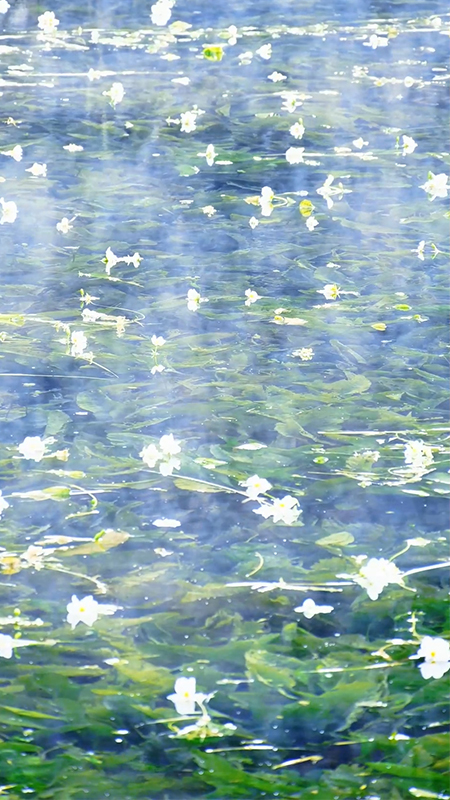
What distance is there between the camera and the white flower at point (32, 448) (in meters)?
1.50

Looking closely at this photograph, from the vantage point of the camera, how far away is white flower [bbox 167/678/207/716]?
107 centimetres

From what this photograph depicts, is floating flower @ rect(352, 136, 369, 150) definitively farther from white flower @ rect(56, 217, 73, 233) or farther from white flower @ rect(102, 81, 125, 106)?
white flower @ rect(56, 217, 73, 233)

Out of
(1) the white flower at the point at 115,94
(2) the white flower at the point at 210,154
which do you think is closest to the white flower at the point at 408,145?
(2) the white flower at the point at 210,154

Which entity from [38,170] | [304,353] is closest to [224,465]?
[304,353]

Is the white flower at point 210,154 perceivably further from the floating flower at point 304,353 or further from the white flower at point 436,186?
the floating flower at point 304,353

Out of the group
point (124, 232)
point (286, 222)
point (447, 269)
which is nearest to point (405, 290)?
point (447, 269)

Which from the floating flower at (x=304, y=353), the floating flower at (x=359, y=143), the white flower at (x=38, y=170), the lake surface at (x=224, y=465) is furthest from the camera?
the floating flower at (x=359, y=143)

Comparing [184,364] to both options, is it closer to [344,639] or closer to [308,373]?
[308,373]

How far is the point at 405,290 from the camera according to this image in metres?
2.15

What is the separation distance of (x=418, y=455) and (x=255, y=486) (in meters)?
0.25

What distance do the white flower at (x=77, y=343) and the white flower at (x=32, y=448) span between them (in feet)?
1.13

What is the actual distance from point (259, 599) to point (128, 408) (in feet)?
1.70

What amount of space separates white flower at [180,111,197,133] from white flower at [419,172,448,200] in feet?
2.87

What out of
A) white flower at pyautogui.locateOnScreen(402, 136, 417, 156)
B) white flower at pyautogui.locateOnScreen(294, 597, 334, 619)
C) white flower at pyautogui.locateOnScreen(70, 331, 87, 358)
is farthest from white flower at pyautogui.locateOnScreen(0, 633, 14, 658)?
white flower at pyautogui.locateOnScreen(402, 136, 417, 156)
